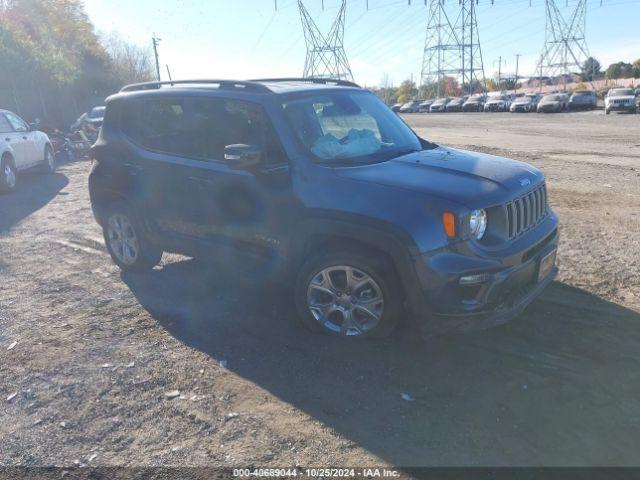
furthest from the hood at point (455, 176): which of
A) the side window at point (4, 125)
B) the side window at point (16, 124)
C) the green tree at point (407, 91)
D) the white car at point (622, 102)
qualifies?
the green tree at point (407, 91)

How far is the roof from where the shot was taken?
15.8ft

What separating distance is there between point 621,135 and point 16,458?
23.0 m

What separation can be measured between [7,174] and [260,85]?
31.1 ft

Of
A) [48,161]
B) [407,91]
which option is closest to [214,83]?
[48,161]

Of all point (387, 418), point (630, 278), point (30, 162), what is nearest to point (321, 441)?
point (387, 418)

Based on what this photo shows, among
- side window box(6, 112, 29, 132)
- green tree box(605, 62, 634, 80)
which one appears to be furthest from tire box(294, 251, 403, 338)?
green tree box(605, 62, 634, 80)

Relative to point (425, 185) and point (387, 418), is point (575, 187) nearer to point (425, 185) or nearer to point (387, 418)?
point (425, 185)

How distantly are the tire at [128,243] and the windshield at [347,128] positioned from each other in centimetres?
219

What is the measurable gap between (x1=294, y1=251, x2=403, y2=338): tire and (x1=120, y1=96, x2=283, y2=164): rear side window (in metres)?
0.98

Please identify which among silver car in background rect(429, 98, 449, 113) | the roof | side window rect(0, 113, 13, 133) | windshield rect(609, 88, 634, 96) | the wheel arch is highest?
the roof

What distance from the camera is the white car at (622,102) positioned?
36.9m

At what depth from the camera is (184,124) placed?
17.2 feet

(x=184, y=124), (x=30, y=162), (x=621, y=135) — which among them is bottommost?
(x=621, y=135)

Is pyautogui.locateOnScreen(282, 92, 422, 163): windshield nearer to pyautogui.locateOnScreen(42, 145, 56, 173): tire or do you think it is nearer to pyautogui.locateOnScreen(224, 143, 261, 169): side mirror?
pyautogui.locateOnScreen(224, 143, 261, 169): side mirror
